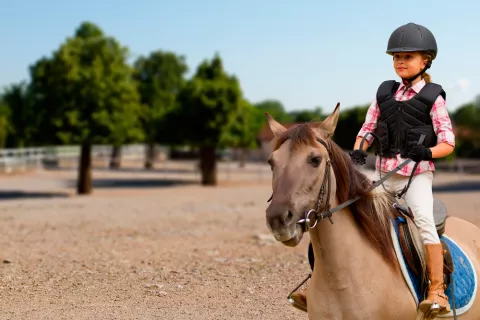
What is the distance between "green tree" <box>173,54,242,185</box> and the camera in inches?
1129

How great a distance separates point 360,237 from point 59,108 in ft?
70.4

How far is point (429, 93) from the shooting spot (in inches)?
158

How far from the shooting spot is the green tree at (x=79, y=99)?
2345 centimetres

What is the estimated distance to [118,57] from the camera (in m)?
25.2

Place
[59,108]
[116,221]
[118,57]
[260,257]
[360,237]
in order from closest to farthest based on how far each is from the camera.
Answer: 1. [360,237]
2. [260,257]
3. [116,221]
4. [59,108]
5. [118,57]

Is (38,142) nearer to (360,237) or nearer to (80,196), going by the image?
(80,196)

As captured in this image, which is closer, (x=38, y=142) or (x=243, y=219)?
(x=243, y=219)

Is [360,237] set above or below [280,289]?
above

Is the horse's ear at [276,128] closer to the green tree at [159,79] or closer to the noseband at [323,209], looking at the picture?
the noseband at [323,209]

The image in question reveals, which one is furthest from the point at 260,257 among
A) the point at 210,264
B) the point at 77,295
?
the point at 77,295

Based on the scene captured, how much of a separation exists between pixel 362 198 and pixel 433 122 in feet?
2.50

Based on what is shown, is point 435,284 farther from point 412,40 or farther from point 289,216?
point 412,40

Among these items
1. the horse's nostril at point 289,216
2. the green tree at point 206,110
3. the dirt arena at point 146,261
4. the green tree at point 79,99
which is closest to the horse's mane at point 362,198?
the horse's nostril at point 289,216

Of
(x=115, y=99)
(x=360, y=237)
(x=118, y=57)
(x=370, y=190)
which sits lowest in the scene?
(x=360, y=237)
